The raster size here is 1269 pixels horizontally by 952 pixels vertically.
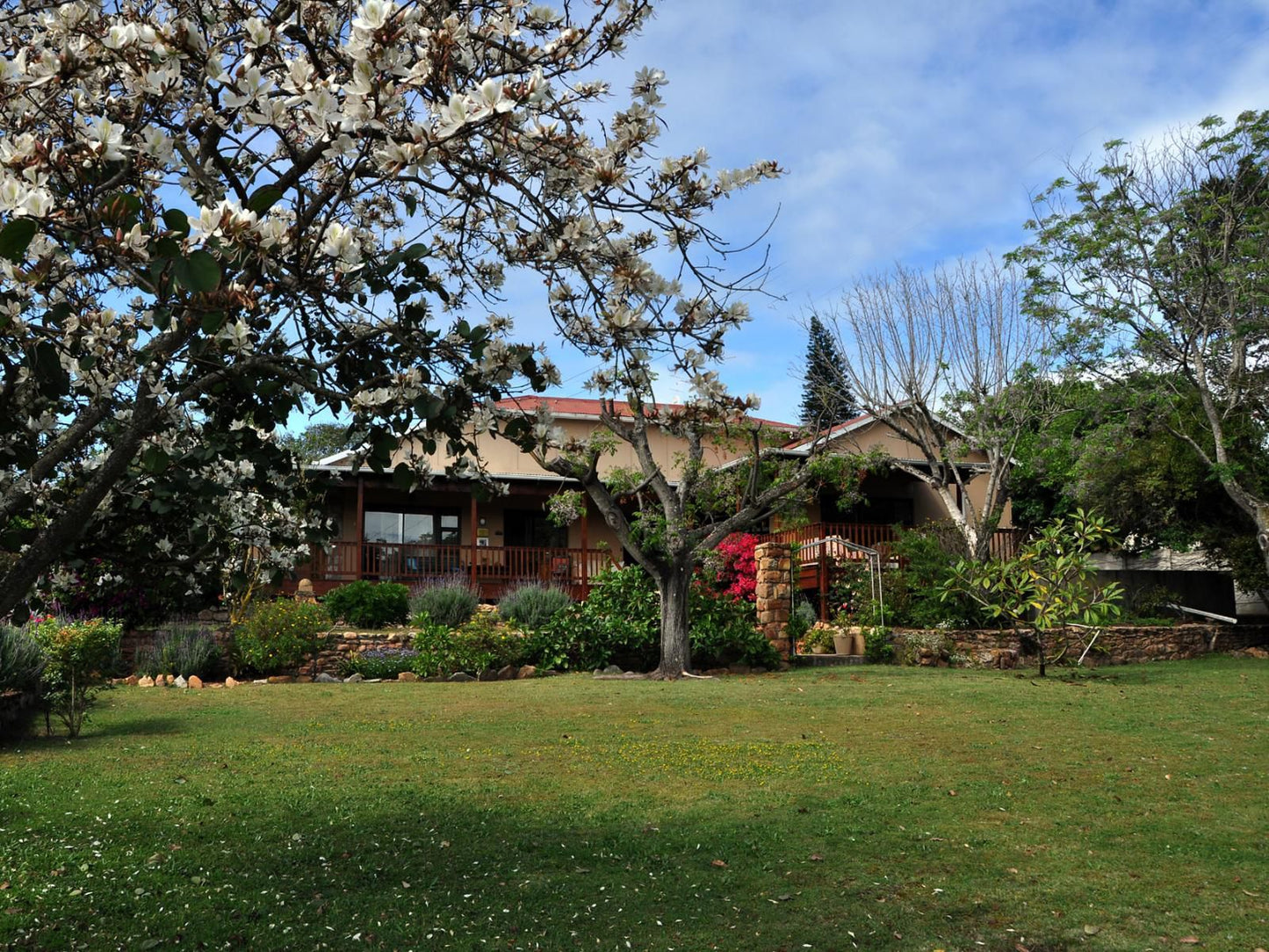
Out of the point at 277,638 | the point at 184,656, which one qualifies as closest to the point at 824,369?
the point at 277,638

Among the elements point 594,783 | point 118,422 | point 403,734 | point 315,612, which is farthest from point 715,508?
point 118,422

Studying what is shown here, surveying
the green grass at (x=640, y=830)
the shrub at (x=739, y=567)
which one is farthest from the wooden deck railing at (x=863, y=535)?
the green grass at (x=640, y=830)

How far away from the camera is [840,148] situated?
806cm

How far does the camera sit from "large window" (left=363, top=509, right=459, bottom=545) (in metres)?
23.6

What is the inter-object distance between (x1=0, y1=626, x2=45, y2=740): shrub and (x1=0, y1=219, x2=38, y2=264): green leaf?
729 cm

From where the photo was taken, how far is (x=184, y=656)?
1292 cm

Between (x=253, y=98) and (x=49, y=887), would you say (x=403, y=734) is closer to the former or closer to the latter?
(x=49, y=887)

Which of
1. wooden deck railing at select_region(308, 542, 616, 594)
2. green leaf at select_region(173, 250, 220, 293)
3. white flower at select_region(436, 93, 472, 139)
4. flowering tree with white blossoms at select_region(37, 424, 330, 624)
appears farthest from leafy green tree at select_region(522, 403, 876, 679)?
green leaf at select_region(173, 250, 220, 293)

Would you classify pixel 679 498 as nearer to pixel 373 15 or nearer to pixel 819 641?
pixel 819 641

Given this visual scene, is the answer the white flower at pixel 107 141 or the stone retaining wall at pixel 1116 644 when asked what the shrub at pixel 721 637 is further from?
the white flower at pixel 107 141

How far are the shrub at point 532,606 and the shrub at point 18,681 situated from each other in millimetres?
7049

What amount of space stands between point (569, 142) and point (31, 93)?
6.68 ft

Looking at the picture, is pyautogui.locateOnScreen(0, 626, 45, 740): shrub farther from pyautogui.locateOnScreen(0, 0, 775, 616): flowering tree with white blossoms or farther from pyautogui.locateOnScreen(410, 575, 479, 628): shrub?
pyautogui.locateOnScreen(410, 575, 479, 628): shrub

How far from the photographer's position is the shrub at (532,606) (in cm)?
1509
